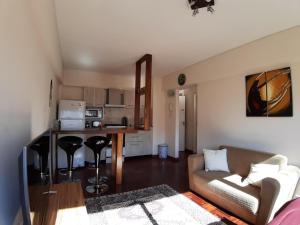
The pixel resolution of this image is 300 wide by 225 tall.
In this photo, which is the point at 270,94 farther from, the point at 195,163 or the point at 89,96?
the point at 89,96

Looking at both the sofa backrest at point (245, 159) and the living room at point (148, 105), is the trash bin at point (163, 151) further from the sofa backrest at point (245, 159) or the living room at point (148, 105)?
the sofa backrest at point (245, 159)

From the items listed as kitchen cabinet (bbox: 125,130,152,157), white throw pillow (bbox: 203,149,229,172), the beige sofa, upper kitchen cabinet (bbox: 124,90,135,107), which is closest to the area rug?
the beige sofa

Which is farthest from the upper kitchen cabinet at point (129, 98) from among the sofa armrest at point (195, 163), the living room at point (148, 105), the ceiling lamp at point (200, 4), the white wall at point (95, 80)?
the ceiling lamp at point (200, 4)

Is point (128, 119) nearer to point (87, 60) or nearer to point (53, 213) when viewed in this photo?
point (87, 60)

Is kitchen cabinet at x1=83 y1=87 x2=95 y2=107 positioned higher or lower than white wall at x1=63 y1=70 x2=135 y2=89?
lower

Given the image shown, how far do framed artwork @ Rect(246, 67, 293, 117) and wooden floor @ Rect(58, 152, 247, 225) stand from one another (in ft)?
5.62

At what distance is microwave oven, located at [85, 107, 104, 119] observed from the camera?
16.5 feet

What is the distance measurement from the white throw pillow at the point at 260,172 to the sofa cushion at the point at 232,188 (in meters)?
0.08

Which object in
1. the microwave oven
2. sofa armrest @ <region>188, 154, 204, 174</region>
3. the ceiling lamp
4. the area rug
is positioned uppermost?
the ceiling lamp

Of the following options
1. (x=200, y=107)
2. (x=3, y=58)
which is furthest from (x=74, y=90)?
(x=3, y=58)

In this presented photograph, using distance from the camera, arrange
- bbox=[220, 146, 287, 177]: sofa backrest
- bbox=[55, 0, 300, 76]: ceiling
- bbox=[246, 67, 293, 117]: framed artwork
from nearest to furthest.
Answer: bbox=[55, 0, 300, 76]: ceiling
bbox=[220, 146, 287, 177]: sofa backrest
bbox=[246, 67, 293, 117]: framed artwork

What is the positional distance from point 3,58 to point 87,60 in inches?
140

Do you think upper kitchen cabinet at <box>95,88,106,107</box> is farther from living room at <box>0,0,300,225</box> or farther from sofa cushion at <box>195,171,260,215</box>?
sofa cushion at <box>195,171,260,215</box>

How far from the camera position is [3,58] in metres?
0.95
